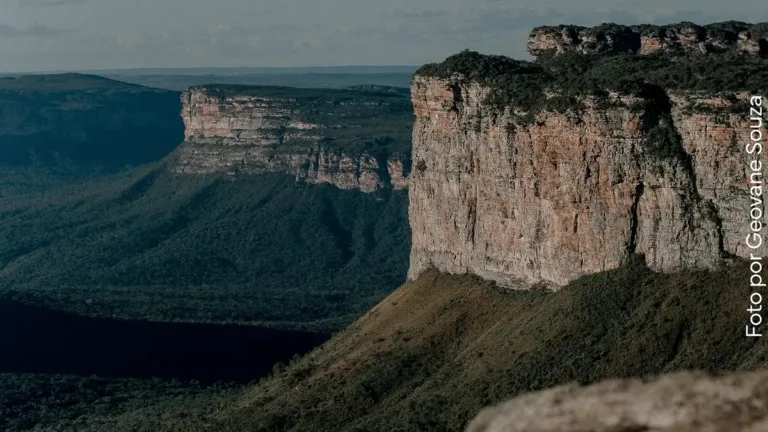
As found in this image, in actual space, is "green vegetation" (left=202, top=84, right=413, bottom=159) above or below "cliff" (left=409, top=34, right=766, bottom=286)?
below

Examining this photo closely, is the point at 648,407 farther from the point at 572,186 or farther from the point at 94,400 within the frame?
the point at 94,400

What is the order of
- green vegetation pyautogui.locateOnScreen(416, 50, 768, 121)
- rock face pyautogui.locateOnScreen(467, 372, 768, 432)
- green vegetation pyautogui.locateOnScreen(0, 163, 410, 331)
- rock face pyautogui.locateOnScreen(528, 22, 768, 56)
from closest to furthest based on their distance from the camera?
rock face pyautogui.locateOnScreen(467, 372, 768, 432)
green vegetation pyautogui.locateOnScreen(416, 50, 768, 121)
rock face pyautogui.locateOnScreen(528, 22, 768, 56)
green vegetation pyautogui.locateOnScreen(0, 163, 410, 331)

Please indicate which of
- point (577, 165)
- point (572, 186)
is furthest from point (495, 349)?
point (577, 165)

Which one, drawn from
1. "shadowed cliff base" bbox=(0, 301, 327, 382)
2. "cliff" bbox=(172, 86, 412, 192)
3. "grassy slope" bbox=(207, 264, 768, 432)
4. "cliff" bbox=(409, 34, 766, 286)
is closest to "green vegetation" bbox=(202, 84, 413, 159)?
"cliff" bbox=(172, 86, 412, 192)

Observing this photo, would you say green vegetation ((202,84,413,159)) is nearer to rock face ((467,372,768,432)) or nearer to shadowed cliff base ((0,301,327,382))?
shadowed cliff base ((0,301,327,382))

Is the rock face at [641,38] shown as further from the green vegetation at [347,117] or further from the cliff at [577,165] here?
the green vegetation at [347,117]

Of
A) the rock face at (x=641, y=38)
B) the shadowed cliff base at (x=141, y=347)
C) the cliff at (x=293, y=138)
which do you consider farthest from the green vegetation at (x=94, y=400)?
the cliff at (x=293, y=138)
